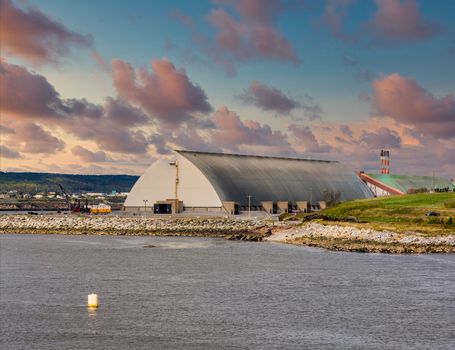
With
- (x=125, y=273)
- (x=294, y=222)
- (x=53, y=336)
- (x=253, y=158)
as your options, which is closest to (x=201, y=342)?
(x=53, y=336)

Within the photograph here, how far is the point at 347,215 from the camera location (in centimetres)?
11625

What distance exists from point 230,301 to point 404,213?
233 ft

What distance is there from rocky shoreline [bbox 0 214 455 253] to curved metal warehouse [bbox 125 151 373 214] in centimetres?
1312

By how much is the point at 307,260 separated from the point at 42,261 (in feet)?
88.5

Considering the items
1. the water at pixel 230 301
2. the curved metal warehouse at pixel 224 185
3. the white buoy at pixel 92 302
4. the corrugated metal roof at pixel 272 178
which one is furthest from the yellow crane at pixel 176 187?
the white buoy at pixel 92 302

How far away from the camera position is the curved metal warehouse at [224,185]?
479 feet

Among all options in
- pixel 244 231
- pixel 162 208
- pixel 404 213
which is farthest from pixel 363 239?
pixel 162 208

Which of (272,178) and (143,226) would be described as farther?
(272,178)

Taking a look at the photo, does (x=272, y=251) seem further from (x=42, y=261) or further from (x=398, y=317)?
(x=398, y=317)

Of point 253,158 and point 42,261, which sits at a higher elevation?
point 253,158

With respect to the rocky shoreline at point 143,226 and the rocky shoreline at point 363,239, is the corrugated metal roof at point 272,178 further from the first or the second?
the rocky shoreline at point 363,239

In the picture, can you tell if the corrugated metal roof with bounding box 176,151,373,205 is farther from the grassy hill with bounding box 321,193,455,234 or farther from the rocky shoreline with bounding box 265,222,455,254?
the rocky shoreline with bounding box 265,222,455,254

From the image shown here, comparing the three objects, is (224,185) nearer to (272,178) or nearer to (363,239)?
(272,178)

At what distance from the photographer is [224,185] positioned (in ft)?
489
